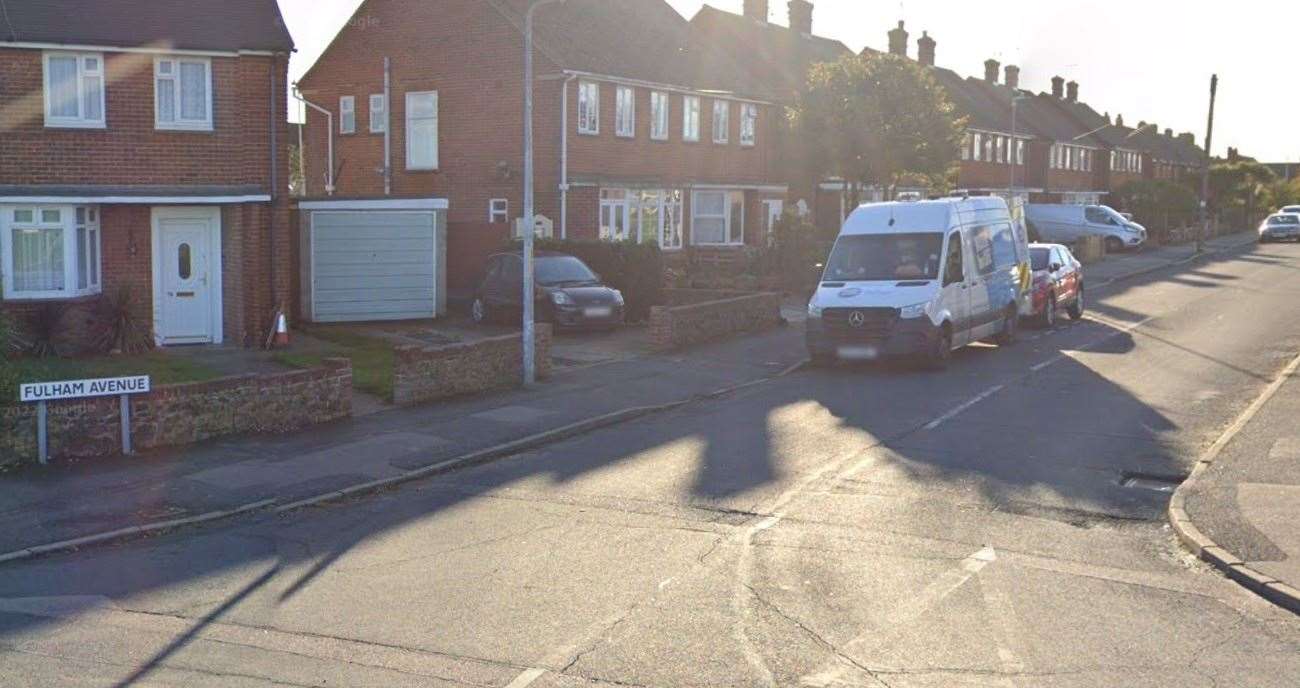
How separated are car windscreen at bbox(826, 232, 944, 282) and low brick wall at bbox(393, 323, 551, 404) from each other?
4.98 m

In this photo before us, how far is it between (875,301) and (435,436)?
7.71m

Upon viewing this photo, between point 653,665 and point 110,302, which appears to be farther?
point 110,302

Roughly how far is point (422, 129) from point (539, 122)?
4.33 metres

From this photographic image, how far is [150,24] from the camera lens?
868 inches

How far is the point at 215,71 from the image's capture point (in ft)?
73.1

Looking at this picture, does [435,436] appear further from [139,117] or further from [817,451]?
[139,117]

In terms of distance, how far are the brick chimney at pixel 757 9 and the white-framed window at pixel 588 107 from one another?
20.1 m

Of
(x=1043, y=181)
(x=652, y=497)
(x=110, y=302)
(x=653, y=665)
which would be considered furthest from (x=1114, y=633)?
(x=1043, y=181)

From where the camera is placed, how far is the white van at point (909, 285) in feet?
65.4

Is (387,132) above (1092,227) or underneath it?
above

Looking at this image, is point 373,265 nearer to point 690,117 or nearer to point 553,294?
point 553,294

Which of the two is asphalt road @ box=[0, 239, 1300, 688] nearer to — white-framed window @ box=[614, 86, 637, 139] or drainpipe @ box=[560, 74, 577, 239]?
drainpipe @ box=[560, 74, 577, 239]

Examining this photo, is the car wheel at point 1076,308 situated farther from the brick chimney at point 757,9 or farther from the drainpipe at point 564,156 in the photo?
the brick chimney at point 757,9

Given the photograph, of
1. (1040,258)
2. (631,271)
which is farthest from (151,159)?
(1040,258)
